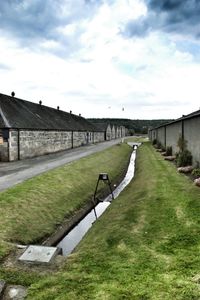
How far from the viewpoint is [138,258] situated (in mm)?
8023

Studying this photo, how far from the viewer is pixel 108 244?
9.27 metres

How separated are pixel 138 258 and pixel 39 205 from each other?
269 inches

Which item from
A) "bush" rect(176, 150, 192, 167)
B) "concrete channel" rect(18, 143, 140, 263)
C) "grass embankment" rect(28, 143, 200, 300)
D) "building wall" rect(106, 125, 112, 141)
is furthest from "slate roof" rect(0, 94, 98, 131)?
"building wall" rect(106, 125, 112, 141)

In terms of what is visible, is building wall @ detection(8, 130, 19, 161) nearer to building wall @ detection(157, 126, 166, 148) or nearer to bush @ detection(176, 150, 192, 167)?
bush @ detection(176, 150, 192, 167)

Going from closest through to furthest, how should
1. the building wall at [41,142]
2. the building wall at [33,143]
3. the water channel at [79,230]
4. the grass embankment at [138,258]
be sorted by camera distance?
the grass embankment at [138,258] < the water channel at [79,230] < the building wall at [33,143] < the building wall at [41,142]

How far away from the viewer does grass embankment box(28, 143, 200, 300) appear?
6.41 m

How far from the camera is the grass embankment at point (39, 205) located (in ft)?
34.5

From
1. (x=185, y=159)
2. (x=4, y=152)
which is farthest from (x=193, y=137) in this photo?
(x=4, y=152)

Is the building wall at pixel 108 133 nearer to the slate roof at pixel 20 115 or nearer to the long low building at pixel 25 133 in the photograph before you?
the long low building at pixel 25 133

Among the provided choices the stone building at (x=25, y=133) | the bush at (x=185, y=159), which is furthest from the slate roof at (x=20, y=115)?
the bush at (x=185, y=159)

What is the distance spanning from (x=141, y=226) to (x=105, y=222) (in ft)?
6.13

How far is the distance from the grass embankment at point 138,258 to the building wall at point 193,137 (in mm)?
7569

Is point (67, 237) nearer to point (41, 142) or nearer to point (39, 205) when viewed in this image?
point (39, 205)

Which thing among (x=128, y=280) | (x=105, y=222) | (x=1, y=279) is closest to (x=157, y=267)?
(x=128, y=280)
